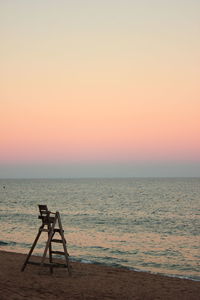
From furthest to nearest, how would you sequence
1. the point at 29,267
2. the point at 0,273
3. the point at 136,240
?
the point at 136,240 < the point at 29,267 < the point at 0,273

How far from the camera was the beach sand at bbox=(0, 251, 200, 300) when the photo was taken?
11414mm

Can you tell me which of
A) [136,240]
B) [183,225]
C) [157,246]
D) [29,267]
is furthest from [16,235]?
[183,225]

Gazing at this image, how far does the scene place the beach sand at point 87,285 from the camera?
37.4 feet

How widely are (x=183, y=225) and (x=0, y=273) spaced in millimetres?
28888

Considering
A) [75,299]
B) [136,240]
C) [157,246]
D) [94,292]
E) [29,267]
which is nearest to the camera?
[75,299]

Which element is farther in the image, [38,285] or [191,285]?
[191,285]

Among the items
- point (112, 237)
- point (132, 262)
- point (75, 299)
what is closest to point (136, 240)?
point (112, 237)

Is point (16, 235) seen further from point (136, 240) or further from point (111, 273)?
point (111, 273)

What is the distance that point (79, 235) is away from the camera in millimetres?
30609

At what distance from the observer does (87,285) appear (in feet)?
42.0

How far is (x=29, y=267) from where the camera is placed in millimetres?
15203

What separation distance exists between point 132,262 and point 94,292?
907 cm

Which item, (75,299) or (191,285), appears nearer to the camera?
(75,299)

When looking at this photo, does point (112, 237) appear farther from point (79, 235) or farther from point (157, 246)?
point (157, 246)
